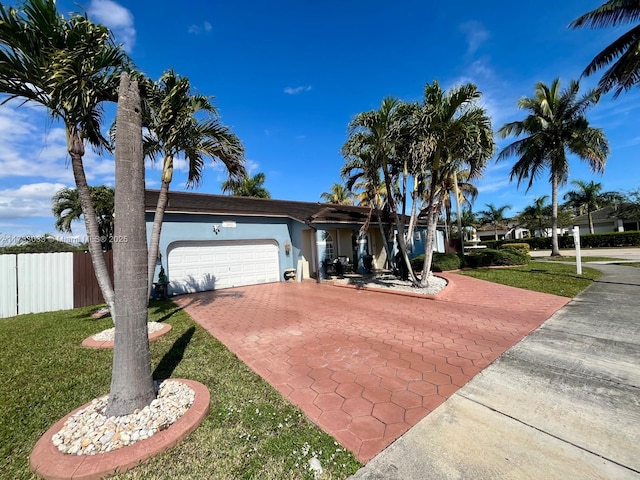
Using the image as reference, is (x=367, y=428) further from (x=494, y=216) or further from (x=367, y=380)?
(x=494, y=216)

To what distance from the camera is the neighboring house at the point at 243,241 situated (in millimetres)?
10938

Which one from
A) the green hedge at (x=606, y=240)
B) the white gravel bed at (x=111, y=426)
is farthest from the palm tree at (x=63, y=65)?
the green hedge at (x=606, y=240)

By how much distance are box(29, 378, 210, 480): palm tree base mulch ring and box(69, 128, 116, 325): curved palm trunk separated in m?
3.15

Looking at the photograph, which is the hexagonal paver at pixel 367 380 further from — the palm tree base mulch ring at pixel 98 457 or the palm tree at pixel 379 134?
the palm tree at pixel 379 134

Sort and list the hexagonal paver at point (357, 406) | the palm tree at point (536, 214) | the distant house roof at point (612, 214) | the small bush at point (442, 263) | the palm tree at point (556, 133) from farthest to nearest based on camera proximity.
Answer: the palm tree at point (536, 214)
the distant house roof at point (612, 214)
the palm tree at point (556, 133)
the small bush at point (442, 263)
the hexagonal paver at point (357, 406)

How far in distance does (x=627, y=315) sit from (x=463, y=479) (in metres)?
6.98

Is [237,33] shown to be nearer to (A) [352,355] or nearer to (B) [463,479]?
(A) [352,355]

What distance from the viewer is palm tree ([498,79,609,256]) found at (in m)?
16.5

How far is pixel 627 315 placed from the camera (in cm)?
590

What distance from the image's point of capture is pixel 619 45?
12180 millimetres

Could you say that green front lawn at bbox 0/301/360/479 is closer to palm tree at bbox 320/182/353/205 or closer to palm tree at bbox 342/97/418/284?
palm tree at bbox 342/97/418/284

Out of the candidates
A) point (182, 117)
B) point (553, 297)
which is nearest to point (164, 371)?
point (182, 117)

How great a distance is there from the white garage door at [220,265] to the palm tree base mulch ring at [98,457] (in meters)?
8.81

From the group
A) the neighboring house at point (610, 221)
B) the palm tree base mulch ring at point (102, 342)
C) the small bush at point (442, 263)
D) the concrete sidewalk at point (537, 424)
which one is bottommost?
the concrete sidewalk at point (537, 424)
